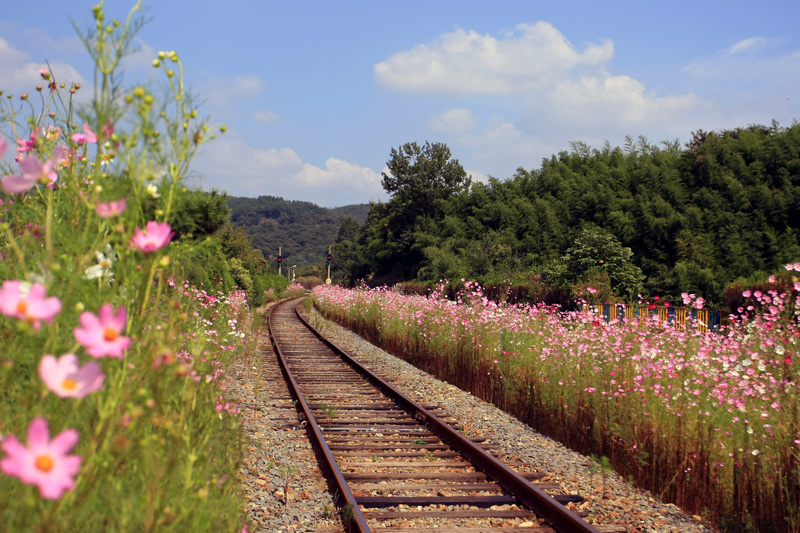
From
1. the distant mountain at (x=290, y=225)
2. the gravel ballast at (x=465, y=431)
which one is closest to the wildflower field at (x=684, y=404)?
the gravel ballast at (x=465, y=431)

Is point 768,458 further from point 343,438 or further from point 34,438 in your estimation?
point 34,438

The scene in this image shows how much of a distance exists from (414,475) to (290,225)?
16617cm

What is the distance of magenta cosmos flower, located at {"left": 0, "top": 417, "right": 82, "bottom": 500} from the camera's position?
1339 mm

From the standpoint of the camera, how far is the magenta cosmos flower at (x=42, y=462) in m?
1.34

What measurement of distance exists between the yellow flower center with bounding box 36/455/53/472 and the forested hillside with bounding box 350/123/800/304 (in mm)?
16485

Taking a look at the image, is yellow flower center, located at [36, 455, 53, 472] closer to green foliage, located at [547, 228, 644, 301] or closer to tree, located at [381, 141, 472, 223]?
green foliage, located at [547, 228, 644, 301]

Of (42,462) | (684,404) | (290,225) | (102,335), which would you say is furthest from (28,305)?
(290,225)

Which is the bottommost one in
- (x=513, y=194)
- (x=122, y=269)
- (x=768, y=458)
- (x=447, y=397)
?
(x=447, y=397)

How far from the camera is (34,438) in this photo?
55.5 inches

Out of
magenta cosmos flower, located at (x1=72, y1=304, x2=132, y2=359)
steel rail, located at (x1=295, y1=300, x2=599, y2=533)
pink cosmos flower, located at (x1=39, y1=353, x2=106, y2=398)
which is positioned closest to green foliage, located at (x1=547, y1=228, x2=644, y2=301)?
steel rail, located at (x1=295, y1=300, x2=599, y2=533)

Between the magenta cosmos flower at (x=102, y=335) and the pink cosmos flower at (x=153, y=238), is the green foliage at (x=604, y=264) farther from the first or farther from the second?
the magenta cosmos flower at (x=102, y=335)

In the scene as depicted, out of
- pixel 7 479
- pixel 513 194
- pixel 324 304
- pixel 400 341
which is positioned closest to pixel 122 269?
pixel 7 479

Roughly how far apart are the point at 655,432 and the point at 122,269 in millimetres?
4943

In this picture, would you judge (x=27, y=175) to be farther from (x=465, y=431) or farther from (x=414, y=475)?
(x=465, y=431)
